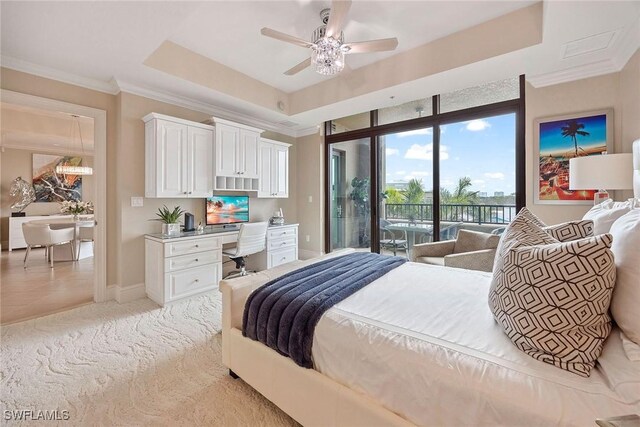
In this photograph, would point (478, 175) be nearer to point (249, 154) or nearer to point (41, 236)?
point (249, 154)

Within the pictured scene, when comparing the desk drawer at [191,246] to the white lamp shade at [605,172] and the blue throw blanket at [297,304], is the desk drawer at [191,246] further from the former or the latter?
the white lamp shade at [605,172]

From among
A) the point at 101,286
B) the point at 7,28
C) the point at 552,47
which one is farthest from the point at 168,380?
the point at 552,47

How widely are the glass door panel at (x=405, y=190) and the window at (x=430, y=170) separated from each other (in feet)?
0.05

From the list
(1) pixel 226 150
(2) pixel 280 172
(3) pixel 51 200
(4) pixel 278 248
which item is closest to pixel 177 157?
(1) pixel 226 150

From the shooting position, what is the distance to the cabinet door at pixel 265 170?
438cm

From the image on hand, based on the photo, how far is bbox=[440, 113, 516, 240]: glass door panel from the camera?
11.3 ft

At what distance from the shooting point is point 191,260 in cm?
314

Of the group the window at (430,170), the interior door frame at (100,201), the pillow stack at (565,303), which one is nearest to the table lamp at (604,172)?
the window at (430,170)

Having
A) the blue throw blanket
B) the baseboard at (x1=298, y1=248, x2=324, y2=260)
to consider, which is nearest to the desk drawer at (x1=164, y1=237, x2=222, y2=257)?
the blue throw blanket

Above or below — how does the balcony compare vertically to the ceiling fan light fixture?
below

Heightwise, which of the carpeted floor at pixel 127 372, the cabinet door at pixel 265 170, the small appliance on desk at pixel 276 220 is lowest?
the carpeted floor at pixel 127 372

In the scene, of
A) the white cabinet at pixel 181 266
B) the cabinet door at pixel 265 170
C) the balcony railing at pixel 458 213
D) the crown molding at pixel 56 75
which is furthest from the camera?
the cabinet door at pixel 265 170

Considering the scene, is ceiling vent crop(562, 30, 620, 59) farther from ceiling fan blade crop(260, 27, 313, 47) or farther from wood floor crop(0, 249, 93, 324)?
wood floor crop(0, 249, 93, 324)

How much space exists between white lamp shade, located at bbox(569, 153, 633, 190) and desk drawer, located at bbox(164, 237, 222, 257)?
378cm
